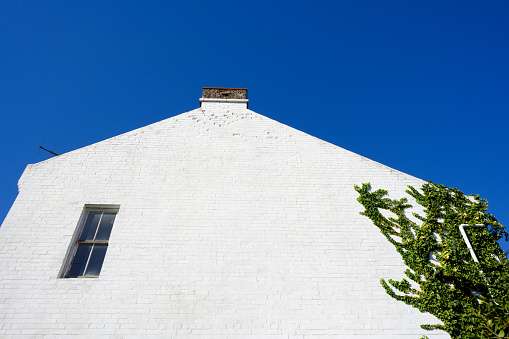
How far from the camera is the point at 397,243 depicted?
23.2 feet

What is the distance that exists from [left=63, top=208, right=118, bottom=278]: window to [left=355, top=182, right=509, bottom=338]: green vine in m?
6.30

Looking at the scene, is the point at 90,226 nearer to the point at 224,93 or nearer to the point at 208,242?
the point at 208,242

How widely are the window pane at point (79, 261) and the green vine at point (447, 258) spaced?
658 cm

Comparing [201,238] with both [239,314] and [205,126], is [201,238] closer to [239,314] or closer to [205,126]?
[239,314]

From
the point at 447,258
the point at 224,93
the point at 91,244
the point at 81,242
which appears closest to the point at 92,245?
the point at 91,244

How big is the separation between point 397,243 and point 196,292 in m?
4.71

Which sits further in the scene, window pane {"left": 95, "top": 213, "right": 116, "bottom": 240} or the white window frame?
window pane {"left": 95, "top": 213, "right": 116, "bottom": 240}

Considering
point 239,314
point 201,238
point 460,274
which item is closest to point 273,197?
point 201,238

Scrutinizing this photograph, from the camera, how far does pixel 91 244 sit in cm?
697

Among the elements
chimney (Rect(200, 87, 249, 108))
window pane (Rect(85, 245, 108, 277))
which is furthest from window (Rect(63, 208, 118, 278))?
chimney (Rect(200, 87, 249, 108))

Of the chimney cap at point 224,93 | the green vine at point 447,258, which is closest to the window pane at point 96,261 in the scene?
the chimney cap at point 224,93

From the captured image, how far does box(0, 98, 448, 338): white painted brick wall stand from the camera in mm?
5926

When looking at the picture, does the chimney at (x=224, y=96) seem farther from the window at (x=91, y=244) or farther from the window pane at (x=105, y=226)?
the window at (x=91, y=244)

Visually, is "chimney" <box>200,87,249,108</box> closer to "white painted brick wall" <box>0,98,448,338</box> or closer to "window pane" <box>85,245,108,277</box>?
"white painted brick wall" <box>0,98,448,338</box>
